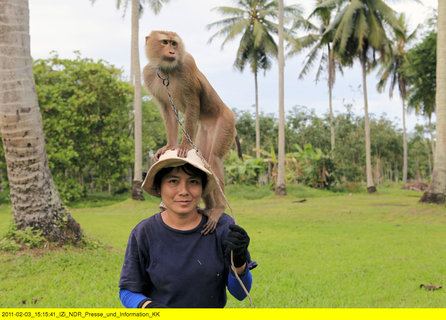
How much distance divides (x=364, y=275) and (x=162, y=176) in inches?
194

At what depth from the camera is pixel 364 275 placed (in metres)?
5.98

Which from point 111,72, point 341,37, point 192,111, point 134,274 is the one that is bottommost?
point 134,274

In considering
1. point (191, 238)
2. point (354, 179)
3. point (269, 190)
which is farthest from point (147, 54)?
point (354, 179)

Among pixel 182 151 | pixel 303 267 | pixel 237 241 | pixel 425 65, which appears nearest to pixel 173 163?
pixel 182 151

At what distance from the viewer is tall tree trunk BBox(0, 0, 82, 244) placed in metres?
5.84

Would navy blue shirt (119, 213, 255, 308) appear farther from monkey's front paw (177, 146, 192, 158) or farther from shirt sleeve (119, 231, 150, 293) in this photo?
monkey's front paw (177, 146, 192, 158)

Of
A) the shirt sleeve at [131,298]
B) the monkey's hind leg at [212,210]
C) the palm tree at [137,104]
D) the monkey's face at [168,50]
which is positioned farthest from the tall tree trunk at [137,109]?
the shirt sleeve at [131,298]

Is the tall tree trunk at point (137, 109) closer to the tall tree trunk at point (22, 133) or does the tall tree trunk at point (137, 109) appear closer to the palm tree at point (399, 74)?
the tall tree trunk at point (22, 133)

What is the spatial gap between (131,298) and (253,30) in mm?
25647

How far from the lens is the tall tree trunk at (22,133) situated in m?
5.84

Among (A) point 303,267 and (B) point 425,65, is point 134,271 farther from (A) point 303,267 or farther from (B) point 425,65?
(B) point 425,65

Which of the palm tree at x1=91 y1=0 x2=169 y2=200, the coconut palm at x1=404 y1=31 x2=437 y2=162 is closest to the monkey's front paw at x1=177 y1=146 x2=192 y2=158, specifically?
the palm tree at x1=91 y1=0 x2=169 y2=200

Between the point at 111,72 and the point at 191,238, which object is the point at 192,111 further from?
the point at 111,72

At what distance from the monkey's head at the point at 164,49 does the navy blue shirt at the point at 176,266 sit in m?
0.82
